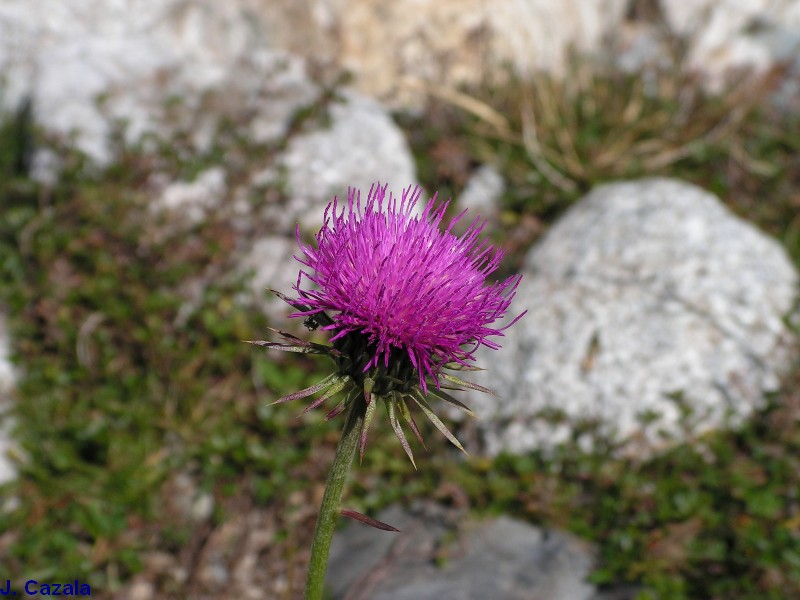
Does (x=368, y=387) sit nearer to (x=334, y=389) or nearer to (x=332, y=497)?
(x=334, y=389)

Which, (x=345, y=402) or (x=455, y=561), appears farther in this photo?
(x=455, y=561)

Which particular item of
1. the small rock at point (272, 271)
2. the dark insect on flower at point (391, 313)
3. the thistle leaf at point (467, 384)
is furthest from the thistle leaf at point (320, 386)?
the small rock at point (272, 271)

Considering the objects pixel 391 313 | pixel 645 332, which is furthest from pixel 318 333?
pixel 391 313

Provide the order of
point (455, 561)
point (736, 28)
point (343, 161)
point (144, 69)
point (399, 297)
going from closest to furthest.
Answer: point (399, 297) → point (455, 561) → point (343, 161) → point (144, 69) → point (736, 28)

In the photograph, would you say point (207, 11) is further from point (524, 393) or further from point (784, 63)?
point (784, 63)

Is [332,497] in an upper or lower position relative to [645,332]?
lower

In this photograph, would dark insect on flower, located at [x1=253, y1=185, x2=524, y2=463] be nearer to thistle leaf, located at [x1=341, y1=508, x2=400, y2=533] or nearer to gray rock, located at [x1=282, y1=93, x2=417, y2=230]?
thistle leaf, located at [x1=341, y1=508, x2=400, y2=533]

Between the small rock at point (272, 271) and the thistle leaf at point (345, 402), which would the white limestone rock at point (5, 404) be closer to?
the small rock at point (272, 271)

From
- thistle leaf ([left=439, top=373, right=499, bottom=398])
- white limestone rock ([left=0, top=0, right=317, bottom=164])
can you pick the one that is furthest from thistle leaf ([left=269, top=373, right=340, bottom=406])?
white limestone rock ([left=0, top=0, right=317, bottom=164])
